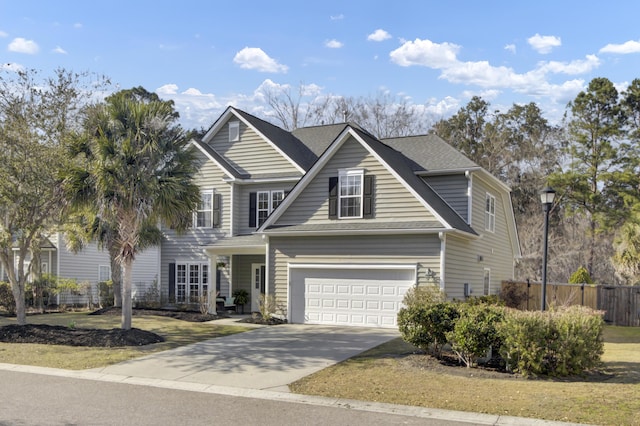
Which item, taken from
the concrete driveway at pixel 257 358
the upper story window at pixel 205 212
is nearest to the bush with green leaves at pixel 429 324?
the concrete driveway at pixel 257 358

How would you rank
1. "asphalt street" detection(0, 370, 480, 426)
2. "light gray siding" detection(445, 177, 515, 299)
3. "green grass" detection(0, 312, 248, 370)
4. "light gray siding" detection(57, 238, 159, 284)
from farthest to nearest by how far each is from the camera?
"light gray siding" detection(57, 238, 159, 284) < "light gray siding" detection(445, 177, 515, 299) < "green grass" detection(0, 312, 248, 370) < "asphalt street" detection(0, 370, 480, 426)

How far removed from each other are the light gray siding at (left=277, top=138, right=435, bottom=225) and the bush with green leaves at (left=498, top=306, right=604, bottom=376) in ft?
26.0

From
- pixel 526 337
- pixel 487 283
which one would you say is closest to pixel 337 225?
pixel 487 283

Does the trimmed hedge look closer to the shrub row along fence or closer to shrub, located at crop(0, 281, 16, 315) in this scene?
the shrub row along fence

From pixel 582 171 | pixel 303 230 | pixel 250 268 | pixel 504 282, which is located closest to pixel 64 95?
pixel 303 230

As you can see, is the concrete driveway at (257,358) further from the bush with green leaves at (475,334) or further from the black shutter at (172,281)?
the black shutter at (172,281)

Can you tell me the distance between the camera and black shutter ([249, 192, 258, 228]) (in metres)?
24.8

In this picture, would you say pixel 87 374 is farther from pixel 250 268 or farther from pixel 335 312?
pixel 250 268

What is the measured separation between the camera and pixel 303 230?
67.4 ft

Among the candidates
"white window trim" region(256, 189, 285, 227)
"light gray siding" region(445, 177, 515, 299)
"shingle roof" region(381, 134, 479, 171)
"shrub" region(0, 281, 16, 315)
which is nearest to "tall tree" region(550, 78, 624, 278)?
"light gray siding" region(445, 177, 515, 299)

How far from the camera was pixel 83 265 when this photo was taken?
32.1 m

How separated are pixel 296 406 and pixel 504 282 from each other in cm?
1955

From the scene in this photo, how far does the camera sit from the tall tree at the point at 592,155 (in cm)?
3650

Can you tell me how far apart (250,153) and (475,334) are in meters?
15.7
